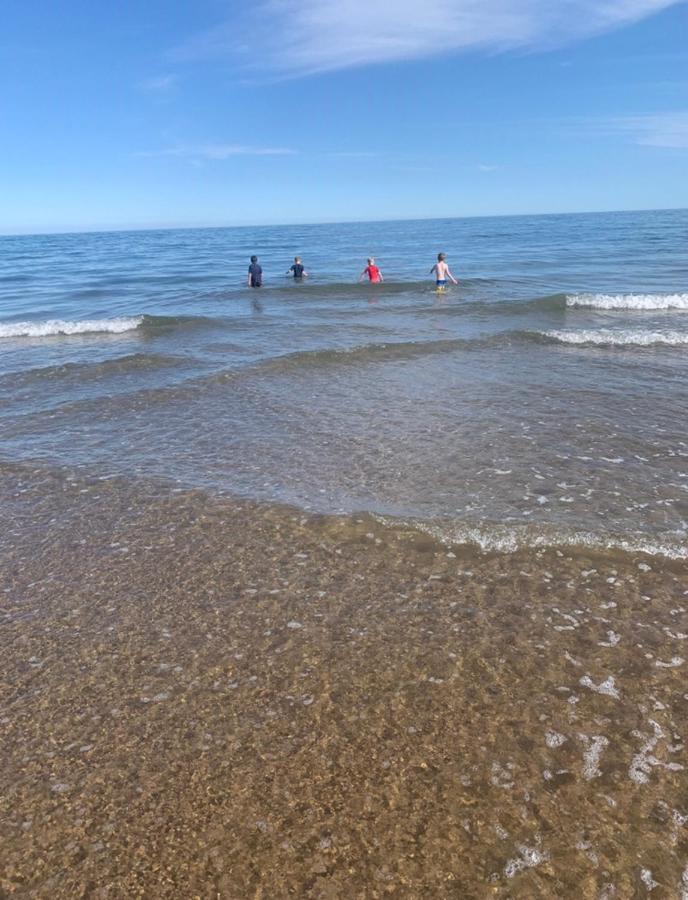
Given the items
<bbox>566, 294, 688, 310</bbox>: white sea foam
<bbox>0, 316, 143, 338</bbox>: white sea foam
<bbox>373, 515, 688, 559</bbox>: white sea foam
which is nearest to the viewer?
<bbox>373, 515, 688, 559</bbox>: white sea foam

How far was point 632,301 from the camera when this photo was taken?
66.3ft

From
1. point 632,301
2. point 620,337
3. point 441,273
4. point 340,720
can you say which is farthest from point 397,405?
point 441,273

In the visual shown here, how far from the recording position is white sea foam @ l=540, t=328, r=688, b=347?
47.5ft

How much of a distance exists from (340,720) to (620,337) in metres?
14.0

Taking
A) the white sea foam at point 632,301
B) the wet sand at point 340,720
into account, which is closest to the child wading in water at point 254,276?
the white sea foam at point 632,301

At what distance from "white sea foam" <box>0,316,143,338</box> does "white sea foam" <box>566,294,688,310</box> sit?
48.9 feet

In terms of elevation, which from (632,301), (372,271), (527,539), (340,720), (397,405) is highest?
(372,271)

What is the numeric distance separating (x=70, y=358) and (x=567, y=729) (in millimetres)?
14432

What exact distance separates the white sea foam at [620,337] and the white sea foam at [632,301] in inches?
188

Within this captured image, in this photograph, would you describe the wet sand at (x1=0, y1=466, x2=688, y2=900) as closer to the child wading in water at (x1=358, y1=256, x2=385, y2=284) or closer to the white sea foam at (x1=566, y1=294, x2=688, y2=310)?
the white sea foam at (x1=566, y1=294, x2=688, y2=310)

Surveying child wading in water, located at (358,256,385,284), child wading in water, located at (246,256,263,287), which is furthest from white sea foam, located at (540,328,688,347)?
child wading in water, located at (246,256,263,287)

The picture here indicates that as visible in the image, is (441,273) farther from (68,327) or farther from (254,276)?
(68,327)

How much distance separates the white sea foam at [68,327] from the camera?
18.8 metres

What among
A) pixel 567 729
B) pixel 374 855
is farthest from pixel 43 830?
pixel 567 729
